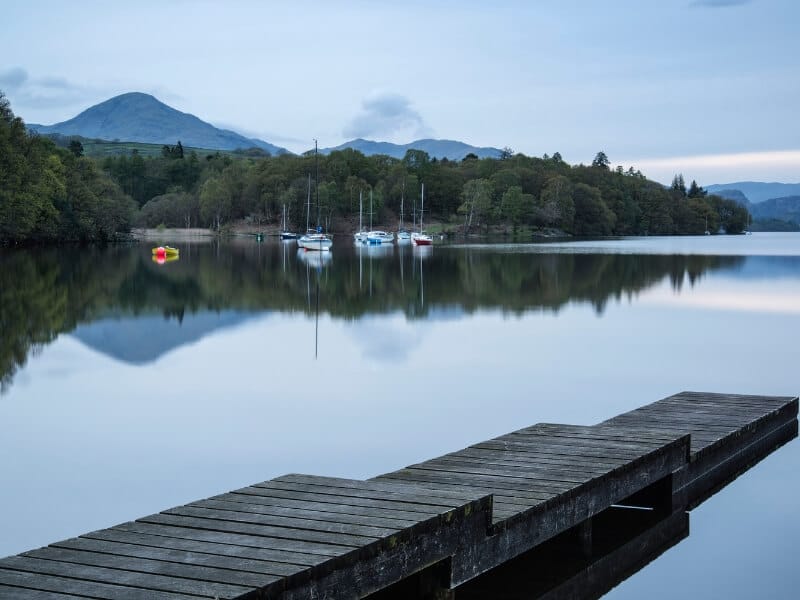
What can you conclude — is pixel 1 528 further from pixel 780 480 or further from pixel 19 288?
pixel 19 288

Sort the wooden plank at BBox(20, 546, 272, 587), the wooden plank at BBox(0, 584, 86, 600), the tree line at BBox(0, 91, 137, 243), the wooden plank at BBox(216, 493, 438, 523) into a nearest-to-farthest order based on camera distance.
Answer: the wooden plank at BBox(0, 584, 86, 600)
the wooden plank at BBox(20, 546, 272, 587)
the wooden plank at BBox(216, 493, 438, 523)
the tree line at BBox(0, 91, 137, 243)

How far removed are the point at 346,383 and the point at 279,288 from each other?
26182 mm

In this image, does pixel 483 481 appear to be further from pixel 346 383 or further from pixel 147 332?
pixel 147 332

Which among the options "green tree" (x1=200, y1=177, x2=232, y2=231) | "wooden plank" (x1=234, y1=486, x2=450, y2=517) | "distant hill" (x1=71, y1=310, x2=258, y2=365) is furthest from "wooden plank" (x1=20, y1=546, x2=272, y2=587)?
"green tree" (x1=200, y1=177, x2=232, y2=231)

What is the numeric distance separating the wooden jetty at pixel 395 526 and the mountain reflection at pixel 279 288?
12.1 m

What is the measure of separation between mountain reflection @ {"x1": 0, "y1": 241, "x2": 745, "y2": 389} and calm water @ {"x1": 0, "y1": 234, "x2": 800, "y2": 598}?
0.68 ft

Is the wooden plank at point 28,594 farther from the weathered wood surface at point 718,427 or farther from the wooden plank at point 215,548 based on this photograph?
the weathered wood surface at point 718,427

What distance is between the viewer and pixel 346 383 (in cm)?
1917

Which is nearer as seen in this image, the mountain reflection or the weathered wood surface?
the weathered wood surface

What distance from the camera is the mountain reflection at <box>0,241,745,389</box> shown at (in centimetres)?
3206

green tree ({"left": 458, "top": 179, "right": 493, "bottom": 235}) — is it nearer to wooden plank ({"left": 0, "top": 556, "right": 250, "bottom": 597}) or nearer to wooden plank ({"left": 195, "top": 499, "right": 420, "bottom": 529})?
wooden plank ({"left": 195, "top": 499, "right": 420, "bottom": 529})

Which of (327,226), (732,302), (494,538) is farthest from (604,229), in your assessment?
(494,538)

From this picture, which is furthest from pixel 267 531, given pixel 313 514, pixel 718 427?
pixel 718 427

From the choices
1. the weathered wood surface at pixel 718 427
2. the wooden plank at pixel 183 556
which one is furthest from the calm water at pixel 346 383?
the wooden plank at pixel 183 556
